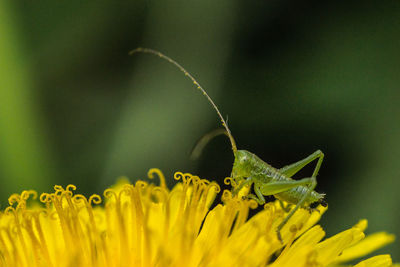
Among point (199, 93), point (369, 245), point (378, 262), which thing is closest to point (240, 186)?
point (378, 262)

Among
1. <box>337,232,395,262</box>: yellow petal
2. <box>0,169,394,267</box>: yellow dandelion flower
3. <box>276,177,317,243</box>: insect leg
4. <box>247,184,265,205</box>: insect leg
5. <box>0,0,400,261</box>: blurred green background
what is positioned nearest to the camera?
<box>0,169,394,267</box>: yellow dandelion flower

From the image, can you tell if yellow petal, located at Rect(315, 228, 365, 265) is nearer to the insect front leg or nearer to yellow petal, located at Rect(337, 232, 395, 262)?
the insect front leg

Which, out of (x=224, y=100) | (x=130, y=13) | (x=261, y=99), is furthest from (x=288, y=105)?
(x=130, y=13)

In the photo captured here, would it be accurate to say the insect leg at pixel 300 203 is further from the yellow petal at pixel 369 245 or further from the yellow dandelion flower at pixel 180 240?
the yellow petal at pixel 369 245

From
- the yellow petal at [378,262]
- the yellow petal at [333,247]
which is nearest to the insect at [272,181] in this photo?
the yellow petal at [333,247]

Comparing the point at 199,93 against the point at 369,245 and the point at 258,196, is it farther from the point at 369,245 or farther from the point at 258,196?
the point at 369,245

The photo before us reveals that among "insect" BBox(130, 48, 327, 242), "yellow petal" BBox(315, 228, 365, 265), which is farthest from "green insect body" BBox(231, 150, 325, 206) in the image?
"yellow petal" BBox(315, 228, 365, 265)

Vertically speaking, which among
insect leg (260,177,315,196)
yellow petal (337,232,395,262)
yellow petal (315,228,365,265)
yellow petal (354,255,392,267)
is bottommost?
yellow petal (354,255,392,267)

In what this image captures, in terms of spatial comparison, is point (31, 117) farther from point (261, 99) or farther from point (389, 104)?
point (389, 104)
